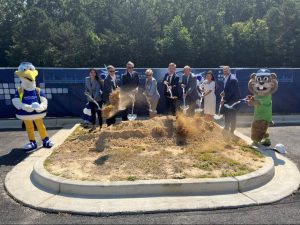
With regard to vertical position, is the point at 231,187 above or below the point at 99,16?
below

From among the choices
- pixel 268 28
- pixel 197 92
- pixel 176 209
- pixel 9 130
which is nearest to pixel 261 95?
pixel 197 92

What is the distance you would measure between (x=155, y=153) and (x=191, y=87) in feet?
11.0

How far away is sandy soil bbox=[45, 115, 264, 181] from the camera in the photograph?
5.93 meters

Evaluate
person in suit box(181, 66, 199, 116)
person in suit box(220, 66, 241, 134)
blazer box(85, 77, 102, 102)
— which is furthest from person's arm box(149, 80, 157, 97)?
person in suit box(220, 66, 241, 134)

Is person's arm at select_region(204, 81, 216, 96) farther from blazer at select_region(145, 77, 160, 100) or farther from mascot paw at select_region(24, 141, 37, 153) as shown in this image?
mascot paw at select_region(24, 141, 37, 153)

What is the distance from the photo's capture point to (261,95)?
8.02 metres

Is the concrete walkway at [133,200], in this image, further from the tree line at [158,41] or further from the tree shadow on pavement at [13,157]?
the tree line at [158,41]

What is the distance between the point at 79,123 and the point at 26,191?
5.70 m

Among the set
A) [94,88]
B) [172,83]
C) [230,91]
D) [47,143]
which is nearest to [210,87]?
[230,91]

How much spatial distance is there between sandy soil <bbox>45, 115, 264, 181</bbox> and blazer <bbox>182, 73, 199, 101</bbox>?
5.35 feet

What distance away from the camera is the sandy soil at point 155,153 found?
19.5 ft

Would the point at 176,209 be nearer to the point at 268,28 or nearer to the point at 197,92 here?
the point at 197,92

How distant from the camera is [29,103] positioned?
794 cm

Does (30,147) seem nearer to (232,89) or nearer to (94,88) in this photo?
(94,88)
